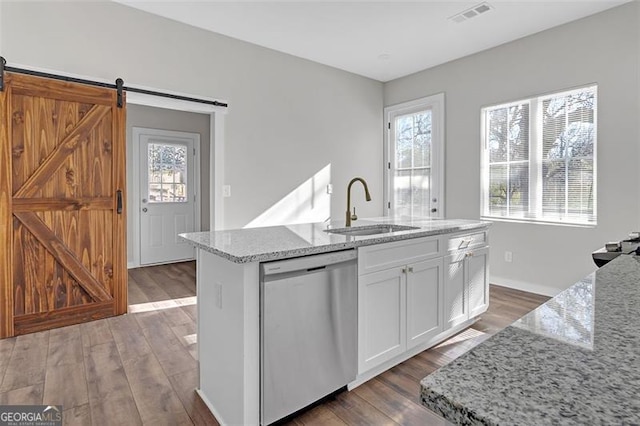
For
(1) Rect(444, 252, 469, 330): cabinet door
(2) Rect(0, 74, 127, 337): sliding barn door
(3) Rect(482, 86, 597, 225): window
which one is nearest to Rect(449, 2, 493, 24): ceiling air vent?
(3) Rect(482, 86, 597, 225): window

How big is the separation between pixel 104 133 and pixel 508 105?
4337 mm

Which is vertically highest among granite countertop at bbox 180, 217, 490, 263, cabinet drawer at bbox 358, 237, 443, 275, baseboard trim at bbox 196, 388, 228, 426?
granite countertop at bbox 180, 217, 490, 263

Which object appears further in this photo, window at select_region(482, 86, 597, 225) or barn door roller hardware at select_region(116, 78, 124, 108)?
window at select_region(482, 86, 597, 225)

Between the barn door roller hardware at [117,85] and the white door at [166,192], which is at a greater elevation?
the barn door roller hardware at [117,85]

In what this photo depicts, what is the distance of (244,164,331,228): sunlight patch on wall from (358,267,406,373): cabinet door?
2437 mm

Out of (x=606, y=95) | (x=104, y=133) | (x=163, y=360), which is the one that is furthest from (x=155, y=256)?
(x=606, y=95)

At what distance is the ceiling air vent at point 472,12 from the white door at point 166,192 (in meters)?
4.23

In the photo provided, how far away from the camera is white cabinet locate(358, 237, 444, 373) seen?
2.09 m

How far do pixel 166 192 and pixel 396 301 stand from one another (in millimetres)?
4719

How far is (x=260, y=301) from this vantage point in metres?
1.65

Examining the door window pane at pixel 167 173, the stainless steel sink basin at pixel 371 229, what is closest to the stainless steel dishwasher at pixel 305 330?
the stainless steel sink basin at pixel 371 229

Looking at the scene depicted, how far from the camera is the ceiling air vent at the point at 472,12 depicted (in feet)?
11.2

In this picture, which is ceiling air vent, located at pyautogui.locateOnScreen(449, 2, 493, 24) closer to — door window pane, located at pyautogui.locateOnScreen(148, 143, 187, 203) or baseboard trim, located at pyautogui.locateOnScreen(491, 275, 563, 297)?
baseboard trim, located at pyautogui.locateOnScreen(491, 275, 563, 297)

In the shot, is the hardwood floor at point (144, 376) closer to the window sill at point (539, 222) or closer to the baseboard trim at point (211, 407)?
the baseboard trim at point (211, 407)
